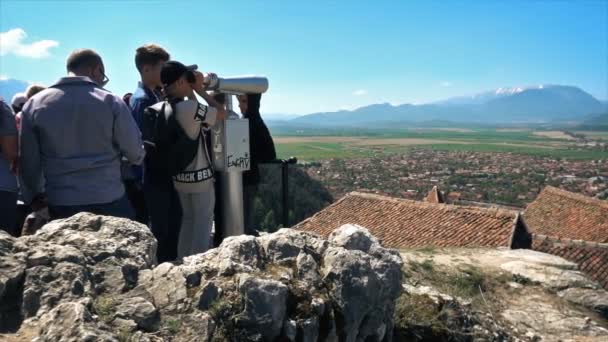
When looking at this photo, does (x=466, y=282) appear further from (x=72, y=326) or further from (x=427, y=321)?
(x=72, y=326)

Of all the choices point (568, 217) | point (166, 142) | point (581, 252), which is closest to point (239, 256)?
point (166, 142)

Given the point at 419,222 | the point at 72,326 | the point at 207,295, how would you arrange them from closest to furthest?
1. the point at 72,326
2. the point at 207,295
3. the point at 419,222

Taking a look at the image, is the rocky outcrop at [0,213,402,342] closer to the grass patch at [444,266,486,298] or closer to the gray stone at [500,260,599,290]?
the grass patch at [444,266,486,298]

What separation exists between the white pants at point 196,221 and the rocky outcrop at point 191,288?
918 mm

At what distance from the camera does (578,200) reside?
21.8m

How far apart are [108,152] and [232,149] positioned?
3.73 ft

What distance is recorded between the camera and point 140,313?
260 cm

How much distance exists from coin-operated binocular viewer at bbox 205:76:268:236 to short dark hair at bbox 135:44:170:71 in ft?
2.34

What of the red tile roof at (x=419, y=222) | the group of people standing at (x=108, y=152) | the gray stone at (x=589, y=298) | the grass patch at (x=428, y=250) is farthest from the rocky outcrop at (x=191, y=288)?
the red tile roof at (x=419, y=222)

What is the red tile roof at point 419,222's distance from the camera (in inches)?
532

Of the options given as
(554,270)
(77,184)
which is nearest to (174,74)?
(77,184)

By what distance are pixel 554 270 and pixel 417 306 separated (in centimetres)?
503

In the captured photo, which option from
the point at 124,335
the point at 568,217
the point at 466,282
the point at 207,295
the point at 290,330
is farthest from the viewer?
the point at 568,217

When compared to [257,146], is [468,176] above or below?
below
